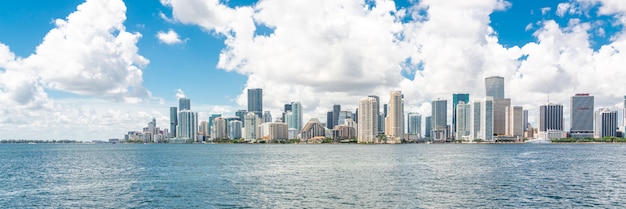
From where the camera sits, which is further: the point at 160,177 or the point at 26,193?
the point at 160,177

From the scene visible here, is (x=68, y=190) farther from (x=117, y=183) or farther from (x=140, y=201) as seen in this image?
(x=140, y=201)

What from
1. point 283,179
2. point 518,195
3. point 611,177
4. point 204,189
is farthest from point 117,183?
point 611,177

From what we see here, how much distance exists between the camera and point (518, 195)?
2584 inches

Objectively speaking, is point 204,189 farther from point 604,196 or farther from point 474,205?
point 604,196

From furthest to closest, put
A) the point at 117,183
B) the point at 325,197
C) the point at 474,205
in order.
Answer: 1. the point at 117,183
2. the point at 325,197
3. the point at 474,205

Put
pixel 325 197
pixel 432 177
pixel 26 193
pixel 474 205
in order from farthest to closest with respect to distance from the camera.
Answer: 1. pixel 432 177
2. pixel 26 193
3. pixel 325 197
4. pixel 474 205

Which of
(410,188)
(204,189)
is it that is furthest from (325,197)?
(204,189)

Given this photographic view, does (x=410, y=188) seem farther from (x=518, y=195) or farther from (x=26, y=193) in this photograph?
(x=26, y=193)

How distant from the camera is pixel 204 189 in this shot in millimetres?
71562

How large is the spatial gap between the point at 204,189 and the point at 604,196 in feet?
209

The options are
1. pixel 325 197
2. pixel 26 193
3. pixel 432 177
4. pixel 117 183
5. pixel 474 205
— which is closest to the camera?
pixel 474 205

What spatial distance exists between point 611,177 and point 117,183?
9993 cm

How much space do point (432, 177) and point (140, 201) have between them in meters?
56.9

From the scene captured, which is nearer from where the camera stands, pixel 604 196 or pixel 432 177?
pixel 604 196
